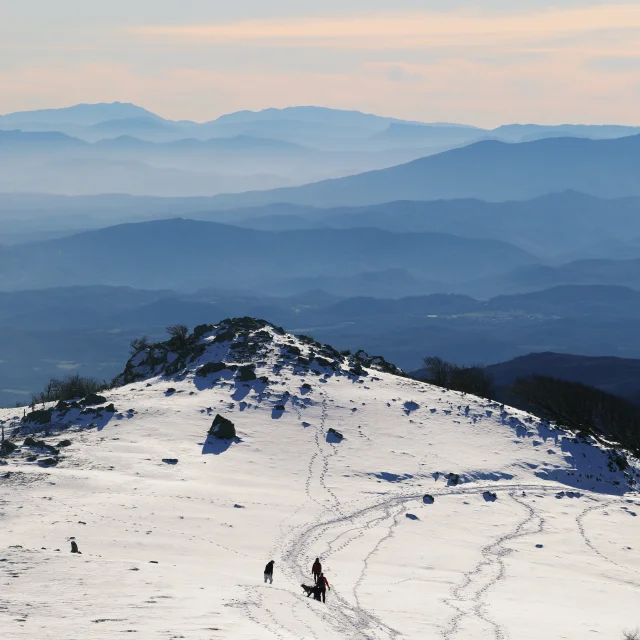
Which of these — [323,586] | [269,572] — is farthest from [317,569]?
[269,572]

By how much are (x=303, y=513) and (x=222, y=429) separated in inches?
481

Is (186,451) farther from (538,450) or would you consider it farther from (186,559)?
(538,450)

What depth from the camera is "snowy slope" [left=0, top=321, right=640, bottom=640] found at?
92.1 ft

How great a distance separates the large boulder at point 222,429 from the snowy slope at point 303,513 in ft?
1.88

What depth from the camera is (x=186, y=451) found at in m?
52.2

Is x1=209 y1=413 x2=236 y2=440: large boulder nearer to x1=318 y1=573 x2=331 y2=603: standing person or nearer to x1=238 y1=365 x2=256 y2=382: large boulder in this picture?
x1=238 y1=365 x2=256 y2=382: large boulder

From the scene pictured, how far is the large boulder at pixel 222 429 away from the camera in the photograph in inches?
2131

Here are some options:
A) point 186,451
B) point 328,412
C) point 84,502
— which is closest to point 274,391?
point 328,412

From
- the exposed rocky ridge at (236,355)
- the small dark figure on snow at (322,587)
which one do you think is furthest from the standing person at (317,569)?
the exposed rocky ridge at (236,355)

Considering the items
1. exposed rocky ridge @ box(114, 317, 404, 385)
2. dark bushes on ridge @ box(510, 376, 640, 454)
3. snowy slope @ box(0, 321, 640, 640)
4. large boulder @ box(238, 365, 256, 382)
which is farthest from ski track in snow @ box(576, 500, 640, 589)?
large boulder @ box(238, 365, 256, 382)

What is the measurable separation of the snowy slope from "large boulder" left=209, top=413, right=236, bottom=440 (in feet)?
1.88

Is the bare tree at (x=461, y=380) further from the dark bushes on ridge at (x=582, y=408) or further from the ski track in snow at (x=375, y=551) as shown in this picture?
the ski track in snow at (x=375, y=551)

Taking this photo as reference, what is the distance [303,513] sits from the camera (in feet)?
142

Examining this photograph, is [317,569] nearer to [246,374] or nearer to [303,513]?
[303,513]
